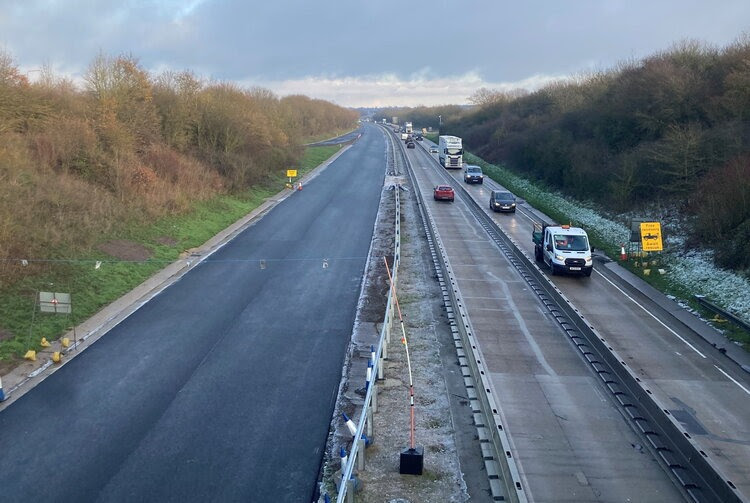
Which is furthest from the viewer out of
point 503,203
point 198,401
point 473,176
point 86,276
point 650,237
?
point 473,176

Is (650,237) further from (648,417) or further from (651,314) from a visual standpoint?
(648,417)

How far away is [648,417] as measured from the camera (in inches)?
498

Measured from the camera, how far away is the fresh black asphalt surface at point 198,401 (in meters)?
11.6

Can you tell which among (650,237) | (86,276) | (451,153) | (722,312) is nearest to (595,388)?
(722,312)

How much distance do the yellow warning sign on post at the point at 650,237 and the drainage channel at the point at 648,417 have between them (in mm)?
7917

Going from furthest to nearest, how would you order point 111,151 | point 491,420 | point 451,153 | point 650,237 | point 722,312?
1. point 451,153
2. point 111,151
3. point 650,237
4. point 722,312
5. point 491,420

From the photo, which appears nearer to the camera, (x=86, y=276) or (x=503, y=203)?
(x=86, y=276)

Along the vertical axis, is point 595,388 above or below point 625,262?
below

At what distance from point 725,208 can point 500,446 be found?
71.8 ft

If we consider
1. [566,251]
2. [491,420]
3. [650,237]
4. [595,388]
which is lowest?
[595,388]

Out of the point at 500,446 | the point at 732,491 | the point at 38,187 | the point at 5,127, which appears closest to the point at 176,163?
the point at 5,127

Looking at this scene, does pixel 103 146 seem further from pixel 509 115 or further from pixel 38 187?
pixel 509 115

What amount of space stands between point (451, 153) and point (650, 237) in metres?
50.1

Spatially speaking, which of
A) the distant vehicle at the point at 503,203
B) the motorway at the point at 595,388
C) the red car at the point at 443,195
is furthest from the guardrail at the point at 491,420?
the red car at the point at 443,195
